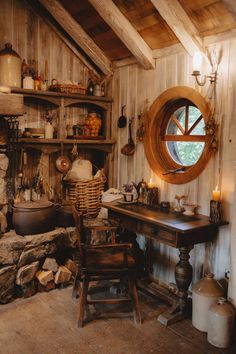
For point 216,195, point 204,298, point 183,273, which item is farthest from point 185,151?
point 204,298

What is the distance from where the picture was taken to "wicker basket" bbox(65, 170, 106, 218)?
12.7 ft

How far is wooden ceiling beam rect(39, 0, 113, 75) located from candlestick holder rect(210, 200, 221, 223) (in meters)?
2.06

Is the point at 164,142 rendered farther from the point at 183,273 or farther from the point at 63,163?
the point at 183,273

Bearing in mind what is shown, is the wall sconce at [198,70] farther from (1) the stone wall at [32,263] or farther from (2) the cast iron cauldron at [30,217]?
(1) the stone wall at [32,263]

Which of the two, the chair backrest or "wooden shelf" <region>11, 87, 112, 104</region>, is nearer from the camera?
the chair backrest

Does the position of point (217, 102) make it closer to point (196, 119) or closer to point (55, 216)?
point (196, 119)

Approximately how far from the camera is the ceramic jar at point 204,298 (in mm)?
2707

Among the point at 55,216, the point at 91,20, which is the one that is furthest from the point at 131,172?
the point at 91,20

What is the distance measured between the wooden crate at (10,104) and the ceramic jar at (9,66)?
0.38 m

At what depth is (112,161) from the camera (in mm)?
4156

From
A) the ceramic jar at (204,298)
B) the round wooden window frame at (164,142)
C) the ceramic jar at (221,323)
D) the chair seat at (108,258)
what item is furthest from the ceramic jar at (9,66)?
the ceramic jar at (221,323)

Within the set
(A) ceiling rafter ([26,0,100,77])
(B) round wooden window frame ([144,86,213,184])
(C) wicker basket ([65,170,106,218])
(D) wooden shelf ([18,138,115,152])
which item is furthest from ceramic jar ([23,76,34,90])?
(B) round wooden window frame ([144,86,213,184])

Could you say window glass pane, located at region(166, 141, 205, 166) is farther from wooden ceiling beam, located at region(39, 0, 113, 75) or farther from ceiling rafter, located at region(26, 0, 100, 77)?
ceiling rafter, located at region(26, 0, 100, 77)

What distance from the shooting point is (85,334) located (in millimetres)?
2676
